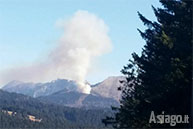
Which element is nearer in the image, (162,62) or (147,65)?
(162,62)

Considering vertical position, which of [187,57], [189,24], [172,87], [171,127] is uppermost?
[189,24]

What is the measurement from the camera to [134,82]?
54.8 meters

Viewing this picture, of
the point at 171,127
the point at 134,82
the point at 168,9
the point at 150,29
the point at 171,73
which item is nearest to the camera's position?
the point at 171,73

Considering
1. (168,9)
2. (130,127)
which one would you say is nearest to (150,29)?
(168,9)

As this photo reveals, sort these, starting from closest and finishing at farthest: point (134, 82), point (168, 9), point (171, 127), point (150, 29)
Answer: point (171, 127) → point (168, 9) → point (150, 29) → point (134, 82)

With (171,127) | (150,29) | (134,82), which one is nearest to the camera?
(171,127)

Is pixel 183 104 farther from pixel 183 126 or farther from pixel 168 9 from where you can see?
pixel 168 9

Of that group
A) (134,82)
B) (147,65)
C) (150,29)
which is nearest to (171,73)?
(147,65)

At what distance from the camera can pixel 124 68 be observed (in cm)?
5634

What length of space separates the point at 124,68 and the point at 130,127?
7240mm

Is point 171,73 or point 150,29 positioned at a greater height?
point 150,29

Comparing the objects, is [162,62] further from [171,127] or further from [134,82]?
[134,82]

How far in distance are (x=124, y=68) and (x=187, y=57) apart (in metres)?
22.4

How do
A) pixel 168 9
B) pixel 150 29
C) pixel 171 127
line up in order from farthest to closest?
pixel 150 29 → pixel 168 9 → pixel 171 127
